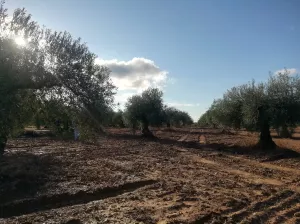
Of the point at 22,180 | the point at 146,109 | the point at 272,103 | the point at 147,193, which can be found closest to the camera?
the point at 147,193

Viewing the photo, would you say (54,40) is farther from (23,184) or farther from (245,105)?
(245,105)

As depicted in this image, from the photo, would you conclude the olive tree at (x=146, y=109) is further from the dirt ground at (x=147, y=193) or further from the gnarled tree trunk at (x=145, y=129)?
the dirt ground at (x=147, y=193)

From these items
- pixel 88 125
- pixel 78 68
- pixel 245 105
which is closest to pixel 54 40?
pixel 78 68

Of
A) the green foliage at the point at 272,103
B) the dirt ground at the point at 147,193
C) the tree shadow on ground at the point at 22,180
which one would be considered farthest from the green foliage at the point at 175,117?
the tree shadow on ground at the point at 22,180

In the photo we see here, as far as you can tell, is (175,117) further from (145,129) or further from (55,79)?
(55,79)

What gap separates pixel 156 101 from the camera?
43156 millimetres

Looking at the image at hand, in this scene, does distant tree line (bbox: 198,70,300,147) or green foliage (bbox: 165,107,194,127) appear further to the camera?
green foliage (bbox: 165,107,194,127)

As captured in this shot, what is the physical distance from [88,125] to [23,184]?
4.03 m

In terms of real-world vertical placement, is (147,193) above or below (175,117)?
below

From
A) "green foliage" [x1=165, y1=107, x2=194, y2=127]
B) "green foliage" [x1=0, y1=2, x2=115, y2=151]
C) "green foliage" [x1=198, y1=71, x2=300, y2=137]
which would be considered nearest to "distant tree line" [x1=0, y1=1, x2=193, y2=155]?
"green foliage" [x1=0, y1=2, x2=115, y2=151]

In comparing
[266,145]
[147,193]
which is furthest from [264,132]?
[147,193]

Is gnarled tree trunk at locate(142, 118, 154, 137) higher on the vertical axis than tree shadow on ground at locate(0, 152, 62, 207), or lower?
higher

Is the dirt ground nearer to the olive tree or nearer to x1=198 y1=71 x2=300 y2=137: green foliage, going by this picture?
x1=198 y1=71 x2=300 y2=137: green foliage

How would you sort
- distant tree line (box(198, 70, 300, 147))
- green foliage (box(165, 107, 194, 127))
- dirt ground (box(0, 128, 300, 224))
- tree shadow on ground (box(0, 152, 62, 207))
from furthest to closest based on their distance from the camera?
green foliage (box(165, 107, 194, 127)), distant tree line (box(198, 70, 300, 147)), tree shadow on ground (box(0, 152, 62, 207)), dirt ground (box(0, 128, 300, 224))
